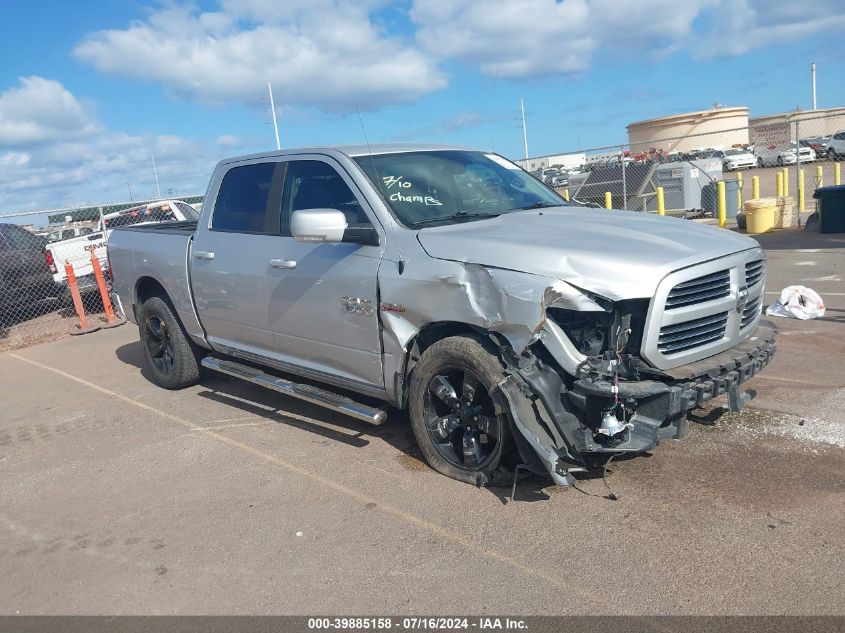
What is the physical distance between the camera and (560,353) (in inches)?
143

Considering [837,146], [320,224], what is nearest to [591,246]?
[320,224]

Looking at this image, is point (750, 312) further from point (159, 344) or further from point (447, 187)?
point (159, 344)

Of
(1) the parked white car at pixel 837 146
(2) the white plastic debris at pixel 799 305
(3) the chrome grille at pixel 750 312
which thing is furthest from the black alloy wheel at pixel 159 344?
(1) the parked white car at pixel 837 146

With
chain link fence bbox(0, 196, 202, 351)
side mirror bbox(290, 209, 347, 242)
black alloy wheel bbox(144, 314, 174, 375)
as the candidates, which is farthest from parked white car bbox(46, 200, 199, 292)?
side mirror bbox(290, 209, 347, 242)

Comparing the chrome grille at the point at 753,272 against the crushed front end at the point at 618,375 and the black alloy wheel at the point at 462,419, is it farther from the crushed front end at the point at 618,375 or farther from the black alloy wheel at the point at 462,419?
the black alloy wheel at the point at 462,419

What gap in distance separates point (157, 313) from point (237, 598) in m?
4.09

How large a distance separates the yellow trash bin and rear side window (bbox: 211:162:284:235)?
38.9 feet

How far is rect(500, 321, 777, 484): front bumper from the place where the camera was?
11.6ft

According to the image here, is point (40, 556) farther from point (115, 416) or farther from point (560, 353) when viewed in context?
point (560, 353)

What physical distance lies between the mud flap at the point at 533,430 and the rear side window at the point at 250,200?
8.01 feet

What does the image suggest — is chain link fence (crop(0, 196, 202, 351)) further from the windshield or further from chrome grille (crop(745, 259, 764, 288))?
chrome grille (crop(745, 259, 764, 288))

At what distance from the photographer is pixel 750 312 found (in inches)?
167

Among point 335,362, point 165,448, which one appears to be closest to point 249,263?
point 335,362

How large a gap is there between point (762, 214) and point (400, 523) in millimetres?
12952
